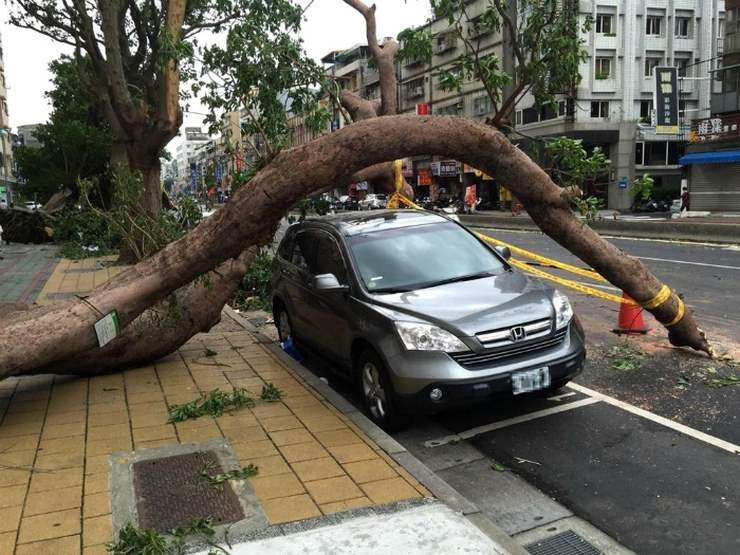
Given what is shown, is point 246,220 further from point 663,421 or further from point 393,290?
point 663,421

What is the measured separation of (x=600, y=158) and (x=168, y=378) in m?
4.48

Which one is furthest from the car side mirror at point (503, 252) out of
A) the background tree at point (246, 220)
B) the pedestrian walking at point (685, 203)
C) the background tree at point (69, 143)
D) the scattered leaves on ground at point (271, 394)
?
the pedestrian walking at point (685, 203)

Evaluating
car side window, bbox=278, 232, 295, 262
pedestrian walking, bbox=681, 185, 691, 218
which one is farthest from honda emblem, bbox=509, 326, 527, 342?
pedestrian walking, bbox=681, 185, 691, 218

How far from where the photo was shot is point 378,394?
5.02 meters

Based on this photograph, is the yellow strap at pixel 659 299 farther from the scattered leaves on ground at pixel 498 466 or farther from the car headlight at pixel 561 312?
the scattered leaves on ground at pixel 498 466

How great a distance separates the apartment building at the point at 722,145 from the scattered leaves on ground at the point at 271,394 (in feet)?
99.1

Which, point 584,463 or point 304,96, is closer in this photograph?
point 584,463

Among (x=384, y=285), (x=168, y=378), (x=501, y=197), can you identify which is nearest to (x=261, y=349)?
(x=168, y=378)

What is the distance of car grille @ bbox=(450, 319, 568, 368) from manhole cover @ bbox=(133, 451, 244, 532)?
1.81 meters

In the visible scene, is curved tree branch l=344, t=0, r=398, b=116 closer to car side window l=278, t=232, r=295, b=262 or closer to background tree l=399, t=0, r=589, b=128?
background tree l=399, t=0, r=589, b=128

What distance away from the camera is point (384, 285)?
547 cm

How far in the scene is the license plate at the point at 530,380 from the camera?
4617mm

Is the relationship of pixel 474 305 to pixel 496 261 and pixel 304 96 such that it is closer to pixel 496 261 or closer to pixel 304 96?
pixel 496 261

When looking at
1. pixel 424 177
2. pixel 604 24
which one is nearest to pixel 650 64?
pixel 604 24
